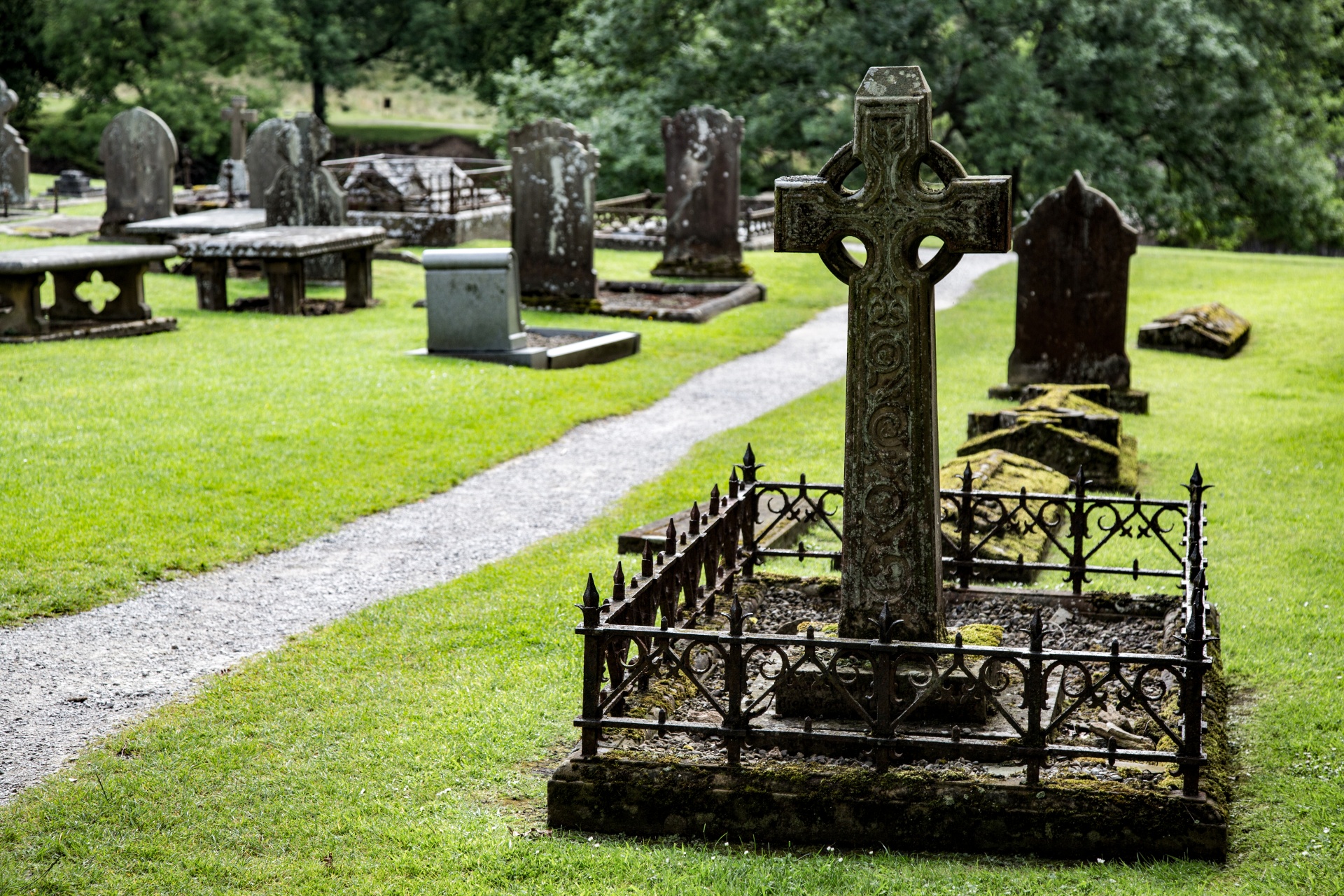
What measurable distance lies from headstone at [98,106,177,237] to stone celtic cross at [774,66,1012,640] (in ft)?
63.3

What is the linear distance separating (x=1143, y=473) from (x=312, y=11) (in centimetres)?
4492

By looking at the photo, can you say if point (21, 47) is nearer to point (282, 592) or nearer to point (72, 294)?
point (72, 294)

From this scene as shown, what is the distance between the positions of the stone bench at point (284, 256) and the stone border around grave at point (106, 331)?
4.10ft

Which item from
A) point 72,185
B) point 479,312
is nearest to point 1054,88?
point 479,312

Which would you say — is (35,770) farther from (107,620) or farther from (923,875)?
(923,875)

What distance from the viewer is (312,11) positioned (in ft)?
162

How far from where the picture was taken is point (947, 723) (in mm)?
5176

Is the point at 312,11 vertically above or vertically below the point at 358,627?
above

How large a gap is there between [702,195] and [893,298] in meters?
17.2

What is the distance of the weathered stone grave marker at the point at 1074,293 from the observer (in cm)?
1294

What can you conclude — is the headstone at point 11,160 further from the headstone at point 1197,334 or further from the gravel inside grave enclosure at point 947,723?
the gravel inside grave enclosure at point 947,723

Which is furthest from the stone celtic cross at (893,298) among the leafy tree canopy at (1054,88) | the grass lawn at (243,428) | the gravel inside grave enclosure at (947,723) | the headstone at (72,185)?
the headstone at (72,185)

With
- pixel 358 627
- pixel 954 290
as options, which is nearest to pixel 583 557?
pixel 358 627

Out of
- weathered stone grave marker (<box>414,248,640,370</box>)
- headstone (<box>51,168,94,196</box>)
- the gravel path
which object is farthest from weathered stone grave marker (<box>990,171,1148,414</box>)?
headstone (<box>51,168,94,196</box>)
